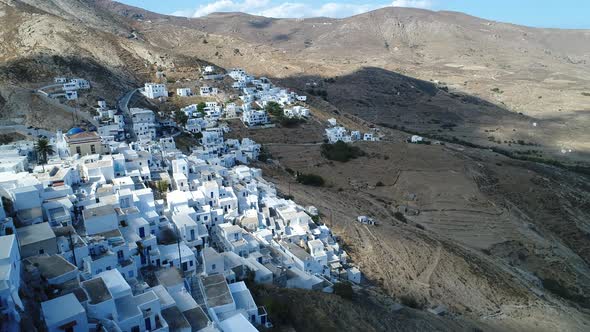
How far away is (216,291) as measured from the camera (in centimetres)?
1305

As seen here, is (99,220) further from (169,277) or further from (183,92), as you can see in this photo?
(183,92)

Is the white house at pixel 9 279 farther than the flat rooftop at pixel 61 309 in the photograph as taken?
No

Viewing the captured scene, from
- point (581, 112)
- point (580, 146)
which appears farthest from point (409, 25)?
point (580, 146)

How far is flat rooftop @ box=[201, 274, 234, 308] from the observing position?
12.6 metres

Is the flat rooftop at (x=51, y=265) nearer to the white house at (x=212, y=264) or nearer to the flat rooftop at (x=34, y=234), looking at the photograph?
the flat rooftop at (x=34, y=234)

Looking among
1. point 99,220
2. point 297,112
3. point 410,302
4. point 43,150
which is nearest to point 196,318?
point 99,220

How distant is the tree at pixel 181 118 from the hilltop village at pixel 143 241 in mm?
9818

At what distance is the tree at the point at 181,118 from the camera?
40.4 metres

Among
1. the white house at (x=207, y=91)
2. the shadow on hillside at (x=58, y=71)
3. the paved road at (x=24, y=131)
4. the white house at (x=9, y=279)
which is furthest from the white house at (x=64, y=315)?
the white house at (x=207, y=91)

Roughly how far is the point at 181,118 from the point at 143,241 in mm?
26713

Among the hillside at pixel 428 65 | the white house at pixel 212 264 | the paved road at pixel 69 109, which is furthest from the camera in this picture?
the hillside at pixel 428 65

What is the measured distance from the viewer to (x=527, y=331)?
17875 millimetres

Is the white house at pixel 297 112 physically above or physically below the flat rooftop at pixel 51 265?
above

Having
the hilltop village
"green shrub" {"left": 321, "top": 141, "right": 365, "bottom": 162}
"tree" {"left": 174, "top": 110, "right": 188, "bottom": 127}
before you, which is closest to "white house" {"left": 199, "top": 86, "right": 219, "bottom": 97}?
"tree" {"left": 174, "top": 110, "right": 188, "bottom": 127}
